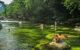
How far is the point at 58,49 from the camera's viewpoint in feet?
107

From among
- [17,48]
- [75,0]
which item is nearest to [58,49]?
[17,48]

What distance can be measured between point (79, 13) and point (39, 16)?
88.3ft

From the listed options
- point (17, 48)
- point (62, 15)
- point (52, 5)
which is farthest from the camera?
point (52, 5)

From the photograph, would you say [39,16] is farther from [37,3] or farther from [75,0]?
[75,0]

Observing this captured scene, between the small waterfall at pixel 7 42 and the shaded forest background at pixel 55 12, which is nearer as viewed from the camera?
the small waterfall at pixel 7 42

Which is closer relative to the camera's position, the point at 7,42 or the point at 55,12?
the point at 7,42

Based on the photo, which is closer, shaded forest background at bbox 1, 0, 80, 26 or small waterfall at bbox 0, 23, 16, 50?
small waterfall at bbox 0, 23, 16, 50

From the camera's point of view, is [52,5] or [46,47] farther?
[52,5]

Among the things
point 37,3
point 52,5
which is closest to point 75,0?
point 52,5

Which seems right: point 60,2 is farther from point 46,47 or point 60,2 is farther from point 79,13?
point 46,47

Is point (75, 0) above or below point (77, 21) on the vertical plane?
above

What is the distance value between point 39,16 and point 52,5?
1180 cm

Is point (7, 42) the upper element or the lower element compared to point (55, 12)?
upper

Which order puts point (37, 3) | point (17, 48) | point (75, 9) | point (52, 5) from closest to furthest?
1. point (17, 48)
2. point (75, 9)
3. point (52, 5)
4. point (37, 3)
